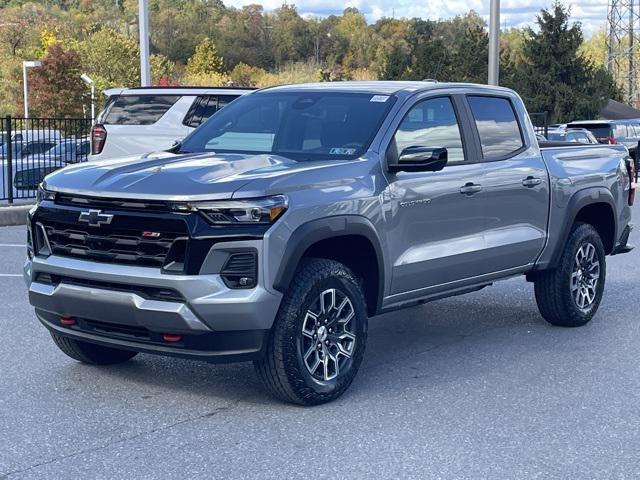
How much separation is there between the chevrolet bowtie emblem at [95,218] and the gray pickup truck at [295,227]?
2 centimetres

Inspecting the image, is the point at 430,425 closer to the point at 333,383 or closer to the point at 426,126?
the point at 333,383

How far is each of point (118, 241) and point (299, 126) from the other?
5.76ft

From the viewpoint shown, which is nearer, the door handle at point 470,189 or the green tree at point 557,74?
the door handle at point 470,189

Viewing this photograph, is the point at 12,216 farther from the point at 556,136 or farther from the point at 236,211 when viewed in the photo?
the point at 556,136

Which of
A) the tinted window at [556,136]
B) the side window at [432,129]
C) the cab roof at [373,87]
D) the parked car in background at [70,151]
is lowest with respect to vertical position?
the tinted window at [556,136]

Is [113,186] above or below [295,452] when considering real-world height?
above

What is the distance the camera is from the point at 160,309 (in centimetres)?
533

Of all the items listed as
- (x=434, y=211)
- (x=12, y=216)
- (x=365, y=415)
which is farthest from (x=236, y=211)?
(x=12, y=216)

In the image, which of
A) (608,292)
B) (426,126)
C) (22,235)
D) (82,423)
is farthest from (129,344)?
(22,235)

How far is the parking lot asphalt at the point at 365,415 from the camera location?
4.87m

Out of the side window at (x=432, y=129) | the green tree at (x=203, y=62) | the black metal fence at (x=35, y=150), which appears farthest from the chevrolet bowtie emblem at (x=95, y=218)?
the green tree at (x=203, y=62)

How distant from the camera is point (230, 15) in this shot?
442 ft

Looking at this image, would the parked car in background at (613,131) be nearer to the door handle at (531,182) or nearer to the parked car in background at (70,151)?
the parked car in background at (70,151)

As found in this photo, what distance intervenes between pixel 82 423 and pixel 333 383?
55.3 inches
